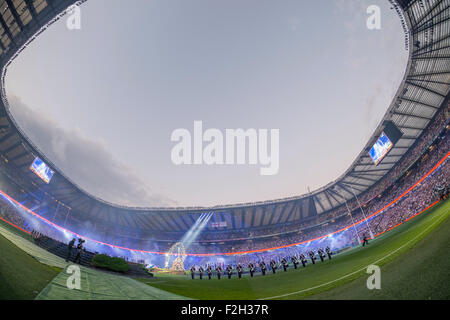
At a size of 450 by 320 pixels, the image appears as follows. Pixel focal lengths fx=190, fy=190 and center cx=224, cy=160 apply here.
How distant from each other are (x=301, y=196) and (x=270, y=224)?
1267 cm

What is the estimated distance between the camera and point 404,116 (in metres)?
26.7

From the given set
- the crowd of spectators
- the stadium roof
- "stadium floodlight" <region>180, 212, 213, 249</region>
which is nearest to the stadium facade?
the stadium roof

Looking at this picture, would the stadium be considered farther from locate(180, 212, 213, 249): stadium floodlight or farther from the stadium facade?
locate(180, 212, 213, 249): stadium floodlight

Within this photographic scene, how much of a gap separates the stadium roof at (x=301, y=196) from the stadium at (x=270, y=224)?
0.49ft

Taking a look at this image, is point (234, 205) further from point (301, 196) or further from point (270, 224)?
point (301, 196)

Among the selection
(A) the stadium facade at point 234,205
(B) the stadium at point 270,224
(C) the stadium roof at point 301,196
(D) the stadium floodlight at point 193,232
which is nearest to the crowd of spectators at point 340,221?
(B) the stadium at point 270,224

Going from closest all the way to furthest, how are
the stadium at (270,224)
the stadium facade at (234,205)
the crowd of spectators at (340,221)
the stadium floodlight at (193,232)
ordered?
1. the stadium at (270,224)
2. the stadium facade at (234,205)
3. the crowd of spectators at (340,221)
4. the stadium floodlight at (193,232)

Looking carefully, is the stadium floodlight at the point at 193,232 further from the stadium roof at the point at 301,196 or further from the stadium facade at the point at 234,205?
the stadium roof at the point at 301,196

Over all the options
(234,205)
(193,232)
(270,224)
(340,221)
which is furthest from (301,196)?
(193,232)

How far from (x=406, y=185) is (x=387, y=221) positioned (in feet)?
22.2

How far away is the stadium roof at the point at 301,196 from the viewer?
16656 mm

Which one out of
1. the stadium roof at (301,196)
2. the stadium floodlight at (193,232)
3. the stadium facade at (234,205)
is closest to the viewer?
the stadium roof at (301,196)

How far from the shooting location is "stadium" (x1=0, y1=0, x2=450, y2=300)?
613cm
